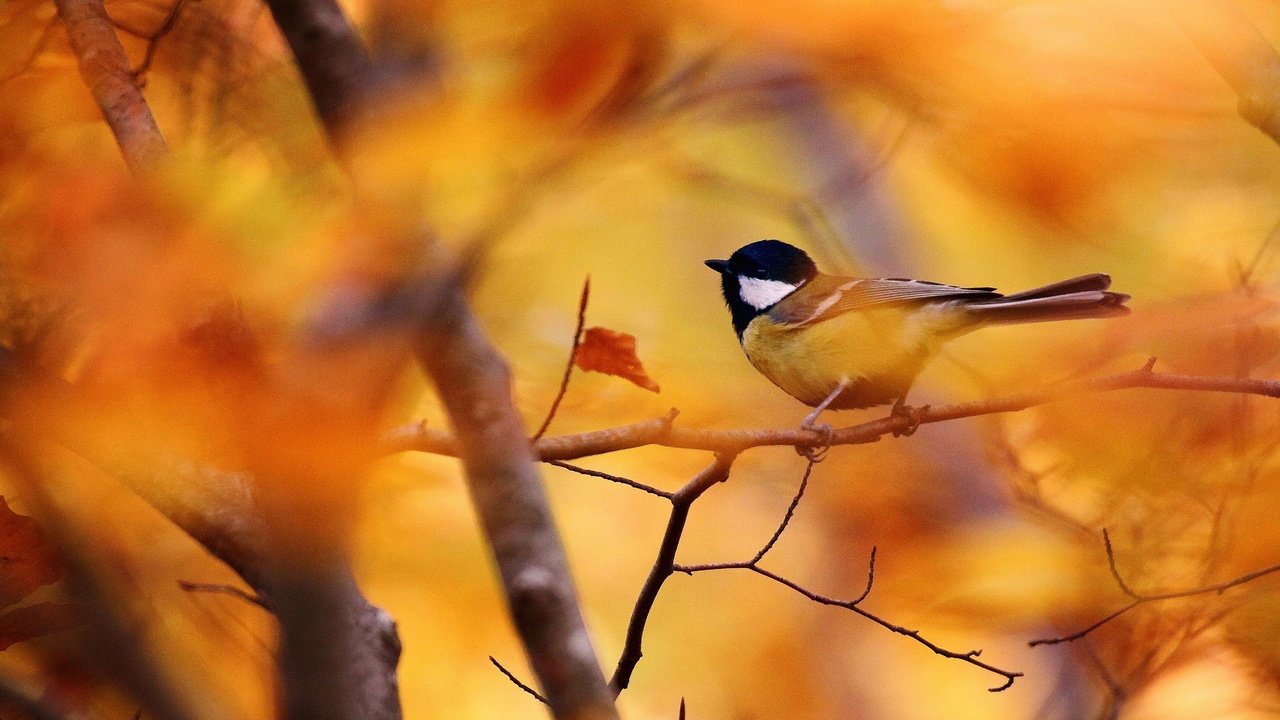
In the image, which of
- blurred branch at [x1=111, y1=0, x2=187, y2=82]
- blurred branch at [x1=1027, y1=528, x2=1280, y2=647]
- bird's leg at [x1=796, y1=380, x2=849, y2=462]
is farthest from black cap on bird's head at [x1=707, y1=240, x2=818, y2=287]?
blurred branch at [x1=111, y1=0, x2=187, y2=82]

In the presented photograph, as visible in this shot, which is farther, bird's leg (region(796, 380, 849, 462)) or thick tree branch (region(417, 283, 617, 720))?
bird's leg (region(796, 380, 849, 462))

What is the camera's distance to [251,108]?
354cm

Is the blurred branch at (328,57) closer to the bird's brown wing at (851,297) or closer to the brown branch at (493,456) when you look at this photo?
the brown branch at (493,456)

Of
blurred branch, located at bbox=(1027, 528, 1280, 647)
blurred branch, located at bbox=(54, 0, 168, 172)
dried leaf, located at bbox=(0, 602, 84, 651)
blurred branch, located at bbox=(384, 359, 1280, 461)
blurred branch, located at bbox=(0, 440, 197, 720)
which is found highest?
blurred branch, located at bbox=(54, 0, 168, 172)

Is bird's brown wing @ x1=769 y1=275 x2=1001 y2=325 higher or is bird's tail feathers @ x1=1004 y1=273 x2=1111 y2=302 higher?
bird's tail feathers @ x1=1004 y1=273 x2=1111 y2=302

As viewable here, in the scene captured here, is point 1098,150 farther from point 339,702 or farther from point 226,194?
point 339,702

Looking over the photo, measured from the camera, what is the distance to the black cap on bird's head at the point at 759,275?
5.17 metres

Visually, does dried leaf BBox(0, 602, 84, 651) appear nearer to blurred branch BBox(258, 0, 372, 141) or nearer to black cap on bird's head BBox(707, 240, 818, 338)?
blurred branch BBox(258, 0, 372, 141)

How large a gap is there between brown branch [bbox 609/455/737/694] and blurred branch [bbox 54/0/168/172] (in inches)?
64.3

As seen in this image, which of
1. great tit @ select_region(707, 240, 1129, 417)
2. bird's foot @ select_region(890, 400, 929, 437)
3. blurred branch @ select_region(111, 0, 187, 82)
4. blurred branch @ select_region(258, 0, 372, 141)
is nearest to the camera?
blurred branch @ select_region(258, 0, 372, 141)

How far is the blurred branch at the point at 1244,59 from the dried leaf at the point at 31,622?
3591 millimetres

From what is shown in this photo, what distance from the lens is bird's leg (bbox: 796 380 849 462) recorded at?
3.28 metres

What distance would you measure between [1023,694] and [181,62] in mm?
5028

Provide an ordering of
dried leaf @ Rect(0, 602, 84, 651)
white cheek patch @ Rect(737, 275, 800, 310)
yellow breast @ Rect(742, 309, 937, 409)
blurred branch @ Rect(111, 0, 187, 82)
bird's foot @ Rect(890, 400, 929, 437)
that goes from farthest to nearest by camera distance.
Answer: white cheek patch @ Rect(737, 275, 800, 310)
yellow breast @ Rect(742, 309, 937, 409)
bird's foot @ Rect(890, 400, 929, 437)
blurred branch @ Rect(111, 0, 187, 82)
dried leaf @ Rect(0, 602, 84, 651)
